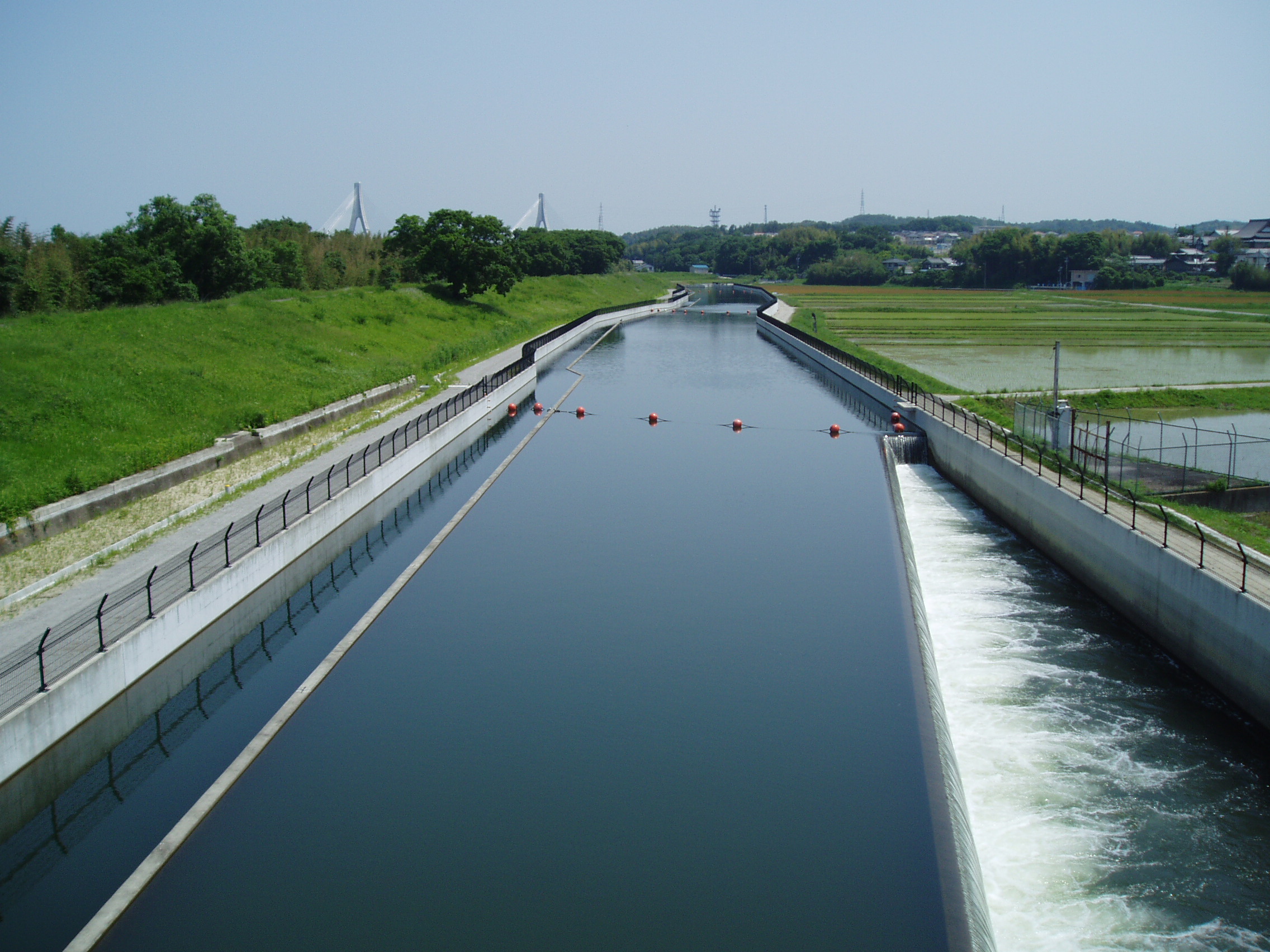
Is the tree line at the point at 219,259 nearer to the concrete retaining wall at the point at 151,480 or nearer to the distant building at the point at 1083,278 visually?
the concrete retaining wall at the point at 151,480

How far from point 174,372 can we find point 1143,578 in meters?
33.5

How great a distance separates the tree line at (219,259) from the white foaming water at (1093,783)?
155 feet

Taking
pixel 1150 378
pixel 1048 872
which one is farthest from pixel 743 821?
pixel 1150 378

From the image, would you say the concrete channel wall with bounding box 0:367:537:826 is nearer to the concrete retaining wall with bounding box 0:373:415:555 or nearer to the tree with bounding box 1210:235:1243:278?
the concrete retaining wall with bounding box 0:373:415:555

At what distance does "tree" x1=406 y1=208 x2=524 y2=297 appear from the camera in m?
80.8

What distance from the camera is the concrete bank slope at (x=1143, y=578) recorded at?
16938 millimetres

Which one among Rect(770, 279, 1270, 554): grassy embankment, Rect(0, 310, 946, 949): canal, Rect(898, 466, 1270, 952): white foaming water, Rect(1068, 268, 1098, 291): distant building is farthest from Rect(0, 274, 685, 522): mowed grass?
Rect(1068, 268, 1098, 291): distant building

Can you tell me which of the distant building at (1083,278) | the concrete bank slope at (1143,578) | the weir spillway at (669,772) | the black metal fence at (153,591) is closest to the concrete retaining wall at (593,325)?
the black metal fence at (153,591)

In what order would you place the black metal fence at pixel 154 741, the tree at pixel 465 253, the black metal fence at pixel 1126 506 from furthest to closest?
the tree at pixel 465 253
the black metal fence at pixel 1126 506
the black metal fence at pixel 154 741

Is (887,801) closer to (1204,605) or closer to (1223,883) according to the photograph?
(1223,883)

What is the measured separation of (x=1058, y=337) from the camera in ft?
256

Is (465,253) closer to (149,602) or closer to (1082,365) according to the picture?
(1082,365)

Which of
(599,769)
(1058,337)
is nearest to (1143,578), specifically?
(599,769)

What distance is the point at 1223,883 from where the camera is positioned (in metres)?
13.3
